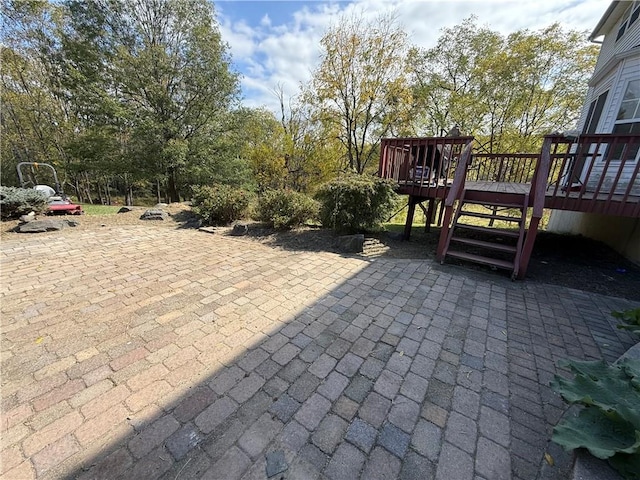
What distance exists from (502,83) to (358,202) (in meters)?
12.3

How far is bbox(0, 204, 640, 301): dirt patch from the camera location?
3898 millimetres

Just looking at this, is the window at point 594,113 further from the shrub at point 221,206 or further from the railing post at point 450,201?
the shrub at point 221,206

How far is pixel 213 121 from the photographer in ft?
34.9

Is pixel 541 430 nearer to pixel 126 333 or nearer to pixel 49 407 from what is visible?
pixel 49 407

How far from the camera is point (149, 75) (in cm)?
952

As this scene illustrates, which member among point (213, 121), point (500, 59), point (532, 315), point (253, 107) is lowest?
point (532, 315)

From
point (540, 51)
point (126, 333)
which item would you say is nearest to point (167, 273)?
point (126, 333)

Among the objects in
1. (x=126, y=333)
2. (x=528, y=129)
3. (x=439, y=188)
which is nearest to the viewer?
(x=126, y=333)

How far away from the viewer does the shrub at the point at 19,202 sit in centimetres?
556

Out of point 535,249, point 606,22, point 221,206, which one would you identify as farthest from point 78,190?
point 606,22

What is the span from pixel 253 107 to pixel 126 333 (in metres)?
11.9

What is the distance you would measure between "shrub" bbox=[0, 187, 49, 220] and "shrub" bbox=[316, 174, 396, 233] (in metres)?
6.87

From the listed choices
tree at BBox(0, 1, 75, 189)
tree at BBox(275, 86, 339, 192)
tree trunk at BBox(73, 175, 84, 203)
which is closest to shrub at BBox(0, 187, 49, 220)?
tree at BBox(0, 1, 75, 189)

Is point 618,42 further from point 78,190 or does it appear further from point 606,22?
point 78,190
